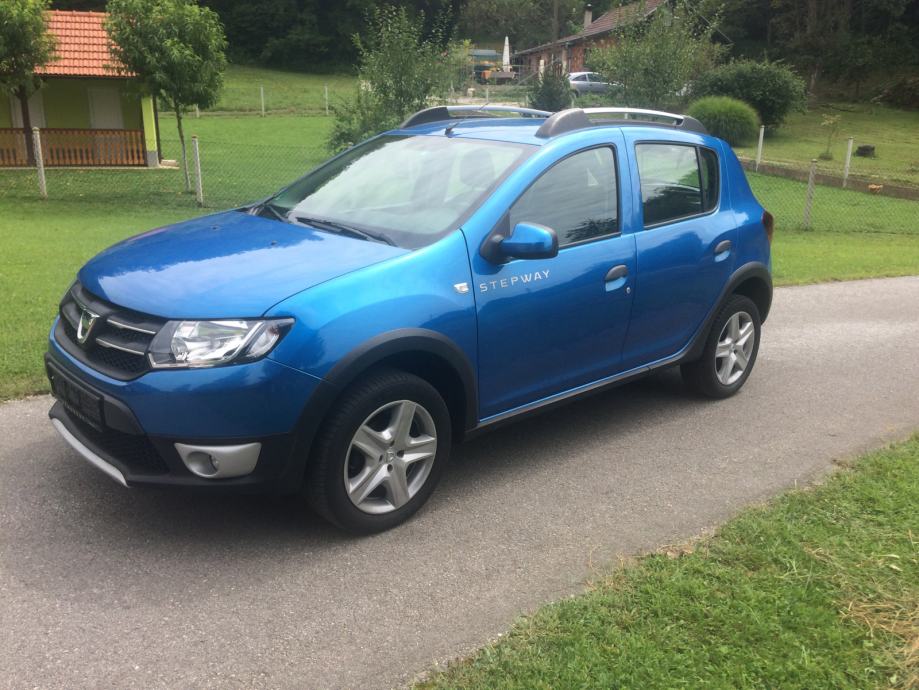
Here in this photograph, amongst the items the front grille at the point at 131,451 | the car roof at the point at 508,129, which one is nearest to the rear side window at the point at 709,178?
the car roof at the point at 508,129

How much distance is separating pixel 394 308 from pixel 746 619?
1826mm

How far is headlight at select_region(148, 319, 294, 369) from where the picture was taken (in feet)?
10.7

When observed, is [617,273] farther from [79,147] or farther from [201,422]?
[79,147]

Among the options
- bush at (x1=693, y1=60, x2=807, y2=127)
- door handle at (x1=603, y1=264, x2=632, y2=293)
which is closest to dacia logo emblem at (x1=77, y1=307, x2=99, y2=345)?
door handle at (x1=603, y1=264, x2=632, y2=293)

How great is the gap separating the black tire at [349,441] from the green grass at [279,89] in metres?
27.8

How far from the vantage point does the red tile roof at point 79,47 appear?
68.8ft

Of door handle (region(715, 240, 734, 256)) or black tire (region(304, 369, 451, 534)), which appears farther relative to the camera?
door handle (region(715, 240, 734, 256))

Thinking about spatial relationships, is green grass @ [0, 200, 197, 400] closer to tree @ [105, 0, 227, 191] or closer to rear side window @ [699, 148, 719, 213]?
tree @ [105, 0, 227, 191]

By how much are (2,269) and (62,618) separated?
21.6ft

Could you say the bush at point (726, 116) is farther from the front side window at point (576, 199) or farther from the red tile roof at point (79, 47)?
the front side window at point (576, 199)

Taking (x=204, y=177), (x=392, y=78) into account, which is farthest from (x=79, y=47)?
(x=392, y=78)

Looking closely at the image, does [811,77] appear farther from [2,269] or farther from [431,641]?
[431,641]

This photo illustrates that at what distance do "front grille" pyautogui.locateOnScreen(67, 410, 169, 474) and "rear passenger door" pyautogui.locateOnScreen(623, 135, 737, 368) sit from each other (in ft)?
8.49

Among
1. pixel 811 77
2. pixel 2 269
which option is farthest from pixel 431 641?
pixel 811 77
